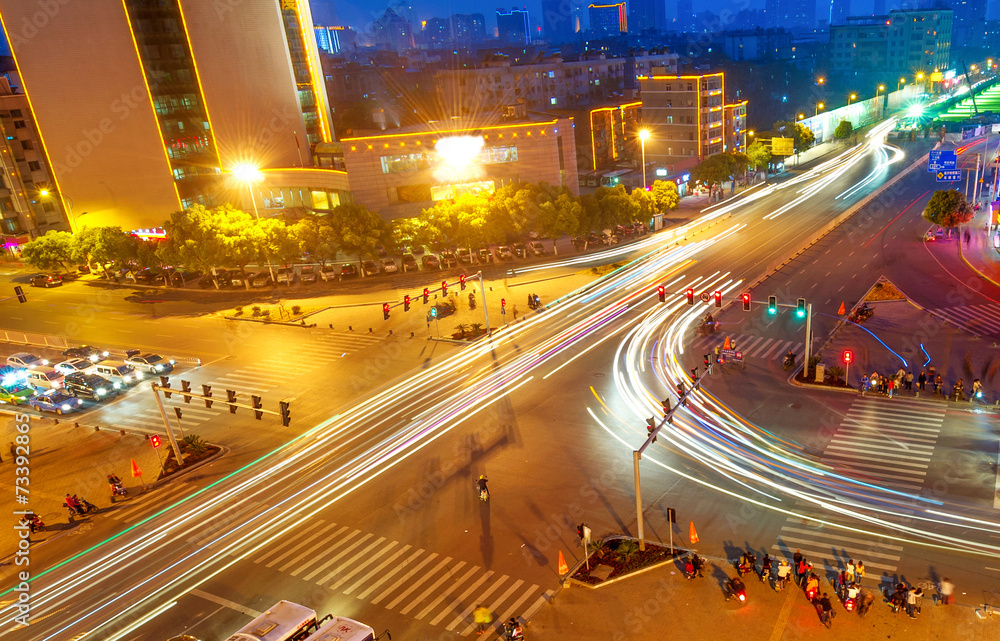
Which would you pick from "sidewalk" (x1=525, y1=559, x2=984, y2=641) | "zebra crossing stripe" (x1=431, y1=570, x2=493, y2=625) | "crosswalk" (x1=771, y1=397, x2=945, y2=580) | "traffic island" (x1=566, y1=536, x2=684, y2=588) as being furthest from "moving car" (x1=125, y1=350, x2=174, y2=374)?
"crosswalk" (x1=771, y1=397, x2=945, y2=580)

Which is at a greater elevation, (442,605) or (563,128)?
(563,128)

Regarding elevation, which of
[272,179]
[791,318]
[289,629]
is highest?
[272,179]

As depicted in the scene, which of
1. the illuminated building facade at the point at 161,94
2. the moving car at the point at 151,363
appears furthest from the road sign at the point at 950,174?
the illuminated building facade at the point at 161,94

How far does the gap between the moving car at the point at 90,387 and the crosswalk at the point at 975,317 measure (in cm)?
5667

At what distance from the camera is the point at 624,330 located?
4634 cm

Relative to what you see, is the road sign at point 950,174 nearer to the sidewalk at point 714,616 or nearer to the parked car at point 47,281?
the sidewalk at point 714,616

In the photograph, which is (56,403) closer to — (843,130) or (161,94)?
(161,94)

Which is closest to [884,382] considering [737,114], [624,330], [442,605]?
[624,330]

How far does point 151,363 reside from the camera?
155ft

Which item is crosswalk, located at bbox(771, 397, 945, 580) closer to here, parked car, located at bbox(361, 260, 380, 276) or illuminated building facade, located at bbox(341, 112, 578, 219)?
parked car, located at bbox(361, 260, 380, 276)

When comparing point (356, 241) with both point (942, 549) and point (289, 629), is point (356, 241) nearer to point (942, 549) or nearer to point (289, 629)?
point (289, 629)

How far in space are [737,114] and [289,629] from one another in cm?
10776

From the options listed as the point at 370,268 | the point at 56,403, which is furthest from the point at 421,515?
the point at 370,268

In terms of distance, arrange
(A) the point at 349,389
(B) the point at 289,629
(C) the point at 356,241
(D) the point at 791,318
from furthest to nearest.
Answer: (C) the point at 356,241, (D) the point at 791,318, (A) the point at 349,389, (B) the point at 289,629
